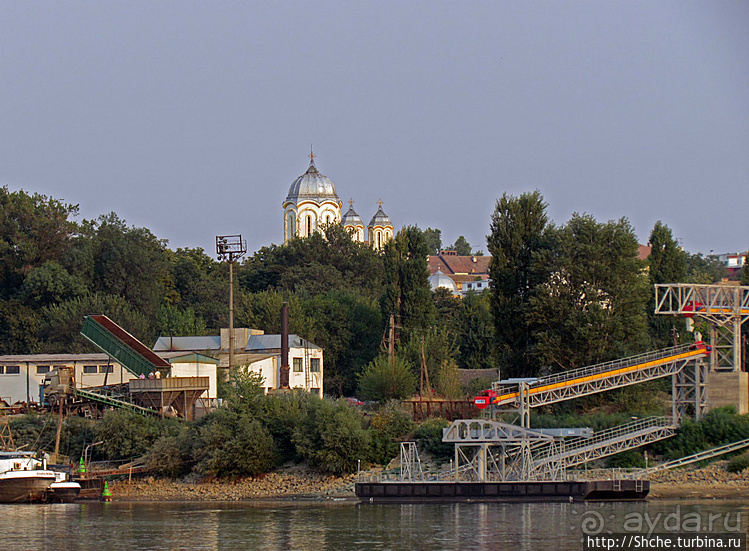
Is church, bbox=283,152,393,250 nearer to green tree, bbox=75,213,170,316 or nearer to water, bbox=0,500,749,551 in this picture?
green tree, bbox=75,213,170,316

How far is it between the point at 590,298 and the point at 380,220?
327 feet

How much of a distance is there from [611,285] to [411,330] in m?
17.7

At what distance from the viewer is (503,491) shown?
1816 inches

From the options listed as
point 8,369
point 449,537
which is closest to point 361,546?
point 449,537

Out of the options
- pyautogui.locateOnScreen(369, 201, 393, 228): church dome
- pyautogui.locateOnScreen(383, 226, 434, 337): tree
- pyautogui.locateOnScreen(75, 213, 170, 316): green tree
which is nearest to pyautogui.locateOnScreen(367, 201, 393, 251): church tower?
pyautogui.locateOnScreen(369, 201, 393, 228): church dome

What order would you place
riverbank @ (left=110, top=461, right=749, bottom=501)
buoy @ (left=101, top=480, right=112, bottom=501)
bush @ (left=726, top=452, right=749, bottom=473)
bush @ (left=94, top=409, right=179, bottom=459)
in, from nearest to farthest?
riverbank @ (left=110, top=461, right=749, bottom=501) < bush @ (left=726, top=452, right=749, bottom=473) < buoy @ (left=101, top=480, right=112, bottom=501) < bush @ (left=94, top=409, right=179, bottom=459)

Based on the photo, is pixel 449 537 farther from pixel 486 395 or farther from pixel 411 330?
pixel 411 330

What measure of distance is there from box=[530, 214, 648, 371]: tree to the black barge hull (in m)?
13.7

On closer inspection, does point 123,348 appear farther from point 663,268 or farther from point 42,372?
point 663,268

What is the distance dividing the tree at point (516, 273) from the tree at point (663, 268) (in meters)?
8.28

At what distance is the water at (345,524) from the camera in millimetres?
35500

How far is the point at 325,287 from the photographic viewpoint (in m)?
96.2

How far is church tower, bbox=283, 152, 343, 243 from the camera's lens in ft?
424

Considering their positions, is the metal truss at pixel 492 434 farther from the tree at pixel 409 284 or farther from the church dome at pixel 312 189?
the church dome at pixel 312 189
